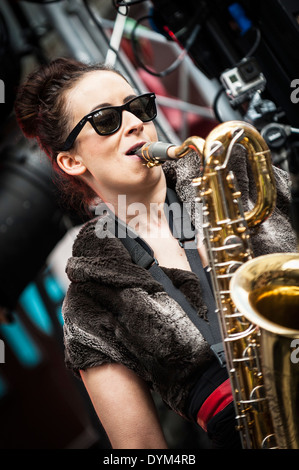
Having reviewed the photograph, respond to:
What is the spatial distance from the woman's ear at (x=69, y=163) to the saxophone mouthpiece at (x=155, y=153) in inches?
11.5

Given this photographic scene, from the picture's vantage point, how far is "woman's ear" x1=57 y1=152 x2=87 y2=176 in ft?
5.99

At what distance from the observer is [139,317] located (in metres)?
1.57

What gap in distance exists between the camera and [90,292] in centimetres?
166

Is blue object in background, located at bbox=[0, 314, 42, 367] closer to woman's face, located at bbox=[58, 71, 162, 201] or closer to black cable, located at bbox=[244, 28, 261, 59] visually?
woman's face, located at bbox=[58, 71, 162, 201]

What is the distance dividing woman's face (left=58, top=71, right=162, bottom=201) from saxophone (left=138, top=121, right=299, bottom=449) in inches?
6.5

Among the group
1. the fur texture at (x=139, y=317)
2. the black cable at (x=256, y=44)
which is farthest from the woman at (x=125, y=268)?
the black cable at (x=256, y=44)

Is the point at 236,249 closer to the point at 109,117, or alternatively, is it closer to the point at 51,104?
the point at 109,117

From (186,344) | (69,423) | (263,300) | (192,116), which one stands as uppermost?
(263,300)

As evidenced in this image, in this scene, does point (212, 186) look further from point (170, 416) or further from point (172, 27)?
point (170, 416)

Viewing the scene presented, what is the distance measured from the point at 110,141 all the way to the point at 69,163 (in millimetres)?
239

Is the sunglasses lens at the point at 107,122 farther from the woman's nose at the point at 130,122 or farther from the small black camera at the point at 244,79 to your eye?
the small black camera at the point at 244,79

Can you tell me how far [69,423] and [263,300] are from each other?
2289mm

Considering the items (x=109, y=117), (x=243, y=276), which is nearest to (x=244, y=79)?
(x=109, y=117)
